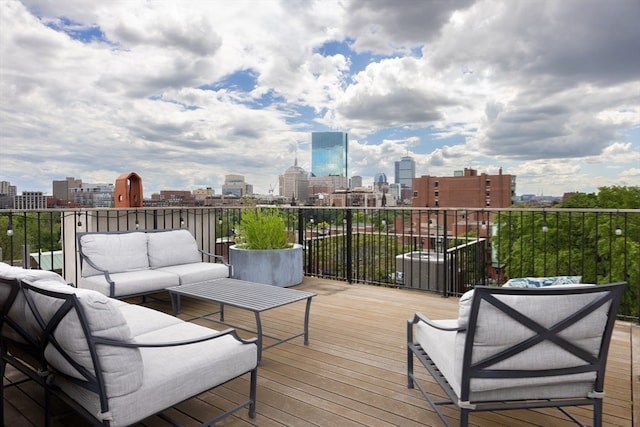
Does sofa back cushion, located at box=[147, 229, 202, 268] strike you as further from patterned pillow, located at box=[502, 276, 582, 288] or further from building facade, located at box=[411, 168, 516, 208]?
building facade, located at box=[411, 168, 516, 208]

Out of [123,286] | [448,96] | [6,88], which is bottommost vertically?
[123,286]

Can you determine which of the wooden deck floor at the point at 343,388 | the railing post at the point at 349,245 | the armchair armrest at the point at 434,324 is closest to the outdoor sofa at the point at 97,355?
the wooden deck floor at the point at 343,388

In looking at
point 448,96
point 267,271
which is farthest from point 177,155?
point 448,96

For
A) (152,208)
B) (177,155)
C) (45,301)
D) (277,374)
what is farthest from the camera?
(177,155)

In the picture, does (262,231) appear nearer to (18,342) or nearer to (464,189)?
(18,342)

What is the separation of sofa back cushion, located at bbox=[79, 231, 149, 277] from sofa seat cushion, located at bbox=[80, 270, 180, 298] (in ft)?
0.34

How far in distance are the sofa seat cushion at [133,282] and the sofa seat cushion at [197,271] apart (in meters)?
0.10

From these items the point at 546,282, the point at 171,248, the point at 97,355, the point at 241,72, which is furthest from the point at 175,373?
the point at 241,72

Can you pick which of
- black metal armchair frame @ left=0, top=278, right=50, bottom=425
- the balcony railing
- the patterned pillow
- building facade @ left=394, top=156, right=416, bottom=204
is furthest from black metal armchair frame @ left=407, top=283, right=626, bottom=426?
building facade @ left=394, top=156, right=416, bottom=204

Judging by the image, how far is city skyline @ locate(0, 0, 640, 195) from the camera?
8.66m

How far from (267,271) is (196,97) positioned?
990cm

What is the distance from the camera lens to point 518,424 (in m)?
2.11

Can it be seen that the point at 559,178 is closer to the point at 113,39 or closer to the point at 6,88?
the point at 113,39

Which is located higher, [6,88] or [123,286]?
[6,88]
